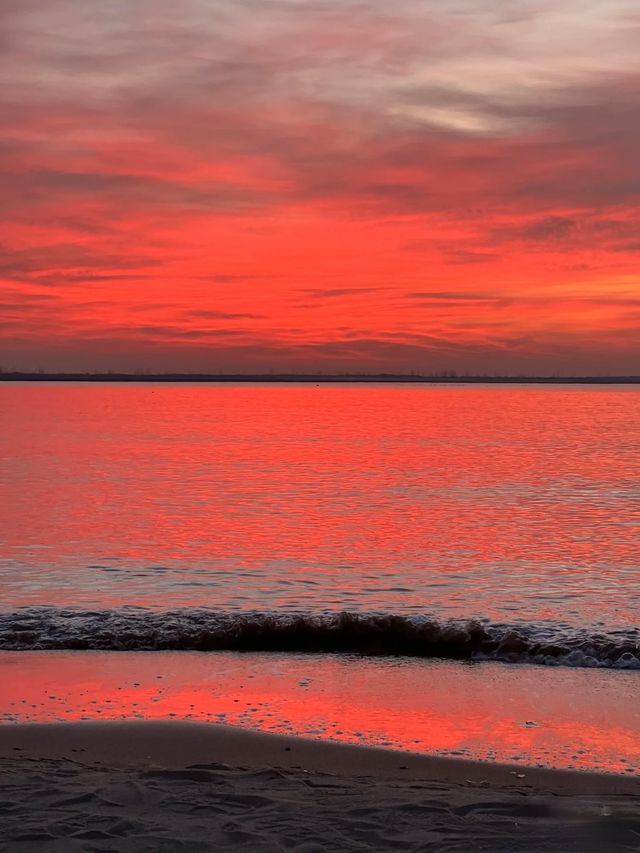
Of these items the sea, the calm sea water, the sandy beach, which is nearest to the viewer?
the sandy beach

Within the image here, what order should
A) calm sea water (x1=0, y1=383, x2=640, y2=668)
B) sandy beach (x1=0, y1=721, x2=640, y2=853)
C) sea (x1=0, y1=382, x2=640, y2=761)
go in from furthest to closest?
1. calm sea water (x1=0, y1=383, x2=640, y2=668)
2. sea (x1=0, y1=382, x2=640, y2=761)
3. sandy beach (x1=0, y1=721, x2=640, y2=853)

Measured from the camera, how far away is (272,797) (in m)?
6.95

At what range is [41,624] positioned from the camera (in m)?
14.3

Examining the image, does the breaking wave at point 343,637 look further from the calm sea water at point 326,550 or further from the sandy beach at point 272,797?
the sandy beach at point 272,797

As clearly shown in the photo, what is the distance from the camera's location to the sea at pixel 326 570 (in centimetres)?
1264

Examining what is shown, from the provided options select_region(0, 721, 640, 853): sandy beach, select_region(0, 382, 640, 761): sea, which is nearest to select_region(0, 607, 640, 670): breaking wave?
select_region(0, 382, 640, 761): sea

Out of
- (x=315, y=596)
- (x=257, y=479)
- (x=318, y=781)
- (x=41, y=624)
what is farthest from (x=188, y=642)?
(x=257, y=479)

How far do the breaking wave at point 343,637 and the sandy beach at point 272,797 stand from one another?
179 inches

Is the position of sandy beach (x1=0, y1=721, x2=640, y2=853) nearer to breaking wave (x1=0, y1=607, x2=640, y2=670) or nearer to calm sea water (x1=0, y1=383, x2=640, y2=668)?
breaking wave (x1=0, y1=607, x2=640, y2=670)

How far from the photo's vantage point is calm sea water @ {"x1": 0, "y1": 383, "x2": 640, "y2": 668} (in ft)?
45.9

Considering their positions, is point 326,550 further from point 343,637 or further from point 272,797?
point 272,797

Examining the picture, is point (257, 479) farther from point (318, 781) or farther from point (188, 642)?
point (318, 781)

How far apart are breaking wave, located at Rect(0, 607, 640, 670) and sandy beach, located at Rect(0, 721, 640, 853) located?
454 centimetres

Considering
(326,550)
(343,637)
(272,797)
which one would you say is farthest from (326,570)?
(272,797)
